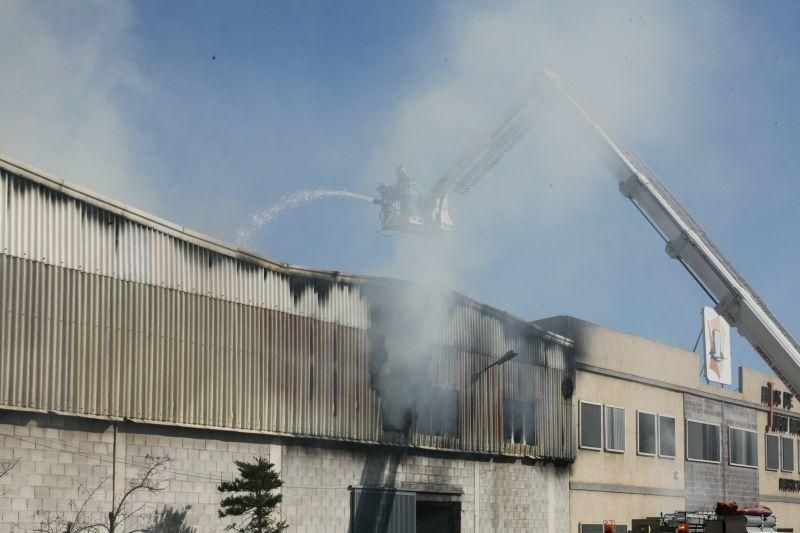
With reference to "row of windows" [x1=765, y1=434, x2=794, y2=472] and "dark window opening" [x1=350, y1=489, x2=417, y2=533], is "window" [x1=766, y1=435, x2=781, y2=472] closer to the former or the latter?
"row of windows" [x1=765, y1=434, x2=794, y2=472]

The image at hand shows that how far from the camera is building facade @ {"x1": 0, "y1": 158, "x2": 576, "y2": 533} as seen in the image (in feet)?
73.2

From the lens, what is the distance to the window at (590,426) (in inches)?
1580

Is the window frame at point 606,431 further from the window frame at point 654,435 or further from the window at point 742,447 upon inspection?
the window at point 742,447

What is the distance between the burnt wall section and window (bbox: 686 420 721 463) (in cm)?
22

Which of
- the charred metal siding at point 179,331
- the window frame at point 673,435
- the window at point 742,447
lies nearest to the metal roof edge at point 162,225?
the charred metal siding at point 179,331

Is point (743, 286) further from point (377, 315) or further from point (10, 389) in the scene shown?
point (10, 389)

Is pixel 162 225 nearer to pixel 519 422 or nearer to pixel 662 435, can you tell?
pixel 519 422

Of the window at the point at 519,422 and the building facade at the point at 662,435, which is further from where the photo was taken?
the building facade at the point at 662,435

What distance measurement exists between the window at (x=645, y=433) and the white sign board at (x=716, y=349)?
616 centimetres

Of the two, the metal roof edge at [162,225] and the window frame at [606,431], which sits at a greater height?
the metal roof edge at [162,225]

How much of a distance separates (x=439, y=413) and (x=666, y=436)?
15.2 meters

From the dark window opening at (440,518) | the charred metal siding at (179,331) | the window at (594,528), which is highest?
the charred metal siding at (179,331)

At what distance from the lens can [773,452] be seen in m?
53.6

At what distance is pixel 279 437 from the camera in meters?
28.0
